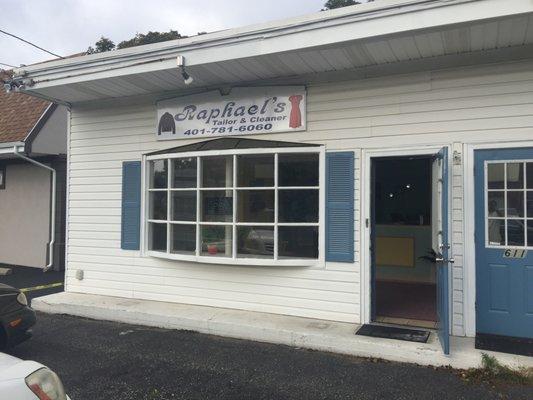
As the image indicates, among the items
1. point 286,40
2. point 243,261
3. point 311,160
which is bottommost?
point 243,261

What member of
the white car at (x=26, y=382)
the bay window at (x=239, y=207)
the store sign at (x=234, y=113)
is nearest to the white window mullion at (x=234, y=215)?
the bay window at (x=239, y=207)

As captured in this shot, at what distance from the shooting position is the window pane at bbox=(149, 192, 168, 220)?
284 inches

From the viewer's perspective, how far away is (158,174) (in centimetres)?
728

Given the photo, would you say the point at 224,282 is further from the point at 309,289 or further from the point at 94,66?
the point at 94,66

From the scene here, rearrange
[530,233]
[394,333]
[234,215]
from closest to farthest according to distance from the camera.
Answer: [530,233] → [394,333] → [234,215]

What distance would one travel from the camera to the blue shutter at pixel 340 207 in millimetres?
5812

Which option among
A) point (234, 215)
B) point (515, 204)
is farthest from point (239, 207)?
point (515, 204)

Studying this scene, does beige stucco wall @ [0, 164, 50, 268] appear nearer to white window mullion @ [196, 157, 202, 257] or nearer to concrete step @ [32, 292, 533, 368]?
concrete step @ [32, 292, 533, 368]

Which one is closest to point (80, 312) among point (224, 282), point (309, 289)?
point (224, 282)

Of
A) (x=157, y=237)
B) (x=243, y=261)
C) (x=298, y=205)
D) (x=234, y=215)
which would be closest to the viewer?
(x=298, y=205)

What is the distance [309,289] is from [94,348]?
273cm

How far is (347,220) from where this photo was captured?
19.1 ft

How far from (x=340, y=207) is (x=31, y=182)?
8.66 meters

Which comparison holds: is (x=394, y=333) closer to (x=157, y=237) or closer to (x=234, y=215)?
(x=234, y=215)
